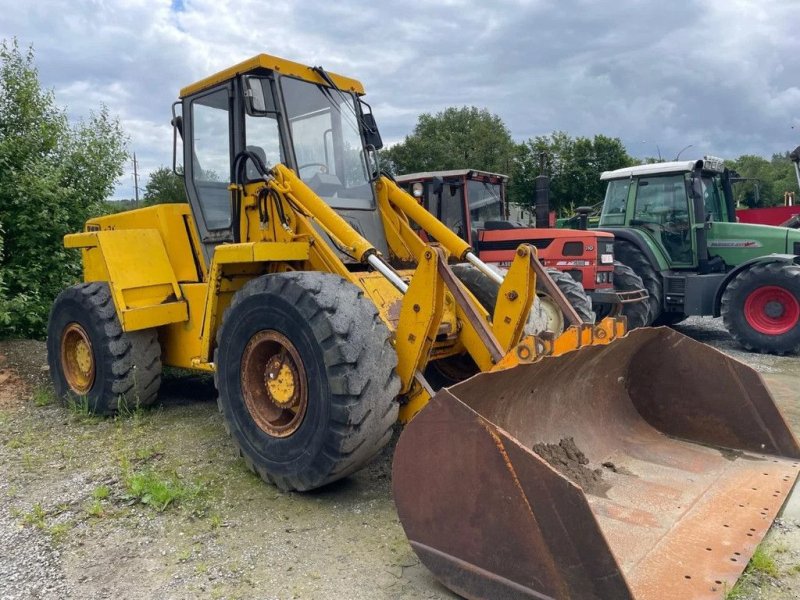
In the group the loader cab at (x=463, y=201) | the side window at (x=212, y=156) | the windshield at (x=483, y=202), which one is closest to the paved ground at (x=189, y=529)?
the side window at (x=212, y=156)

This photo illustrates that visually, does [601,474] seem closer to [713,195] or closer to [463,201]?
[463,201]

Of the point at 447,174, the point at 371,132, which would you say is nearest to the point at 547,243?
the point at 447,174

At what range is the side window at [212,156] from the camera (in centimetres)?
507

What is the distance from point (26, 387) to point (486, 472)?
19.3 ft

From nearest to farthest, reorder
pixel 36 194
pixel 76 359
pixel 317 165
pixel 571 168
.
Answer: pixel 317 165 → pixel 76 359 → pixel 36 194 → pixel 571 168

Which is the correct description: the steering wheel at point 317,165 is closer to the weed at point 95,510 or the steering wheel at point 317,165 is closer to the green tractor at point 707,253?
the weed at point 95,510

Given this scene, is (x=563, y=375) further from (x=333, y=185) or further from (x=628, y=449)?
(x=333, y=185)

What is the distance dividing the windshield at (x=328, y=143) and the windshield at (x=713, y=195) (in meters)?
6.48

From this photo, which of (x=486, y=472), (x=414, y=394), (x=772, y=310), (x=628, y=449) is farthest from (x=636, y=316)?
(x=486, y=472)

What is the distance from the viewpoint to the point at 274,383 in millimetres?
4004

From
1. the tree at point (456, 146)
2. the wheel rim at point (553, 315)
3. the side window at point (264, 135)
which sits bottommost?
the wheel rim at point (553, 315)

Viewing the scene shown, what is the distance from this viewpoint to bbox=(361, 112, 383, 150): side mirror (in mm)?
5414

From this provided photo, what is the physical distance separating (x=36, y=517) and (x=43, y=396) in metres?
3.02

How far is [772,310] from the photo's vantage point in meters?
8.94
